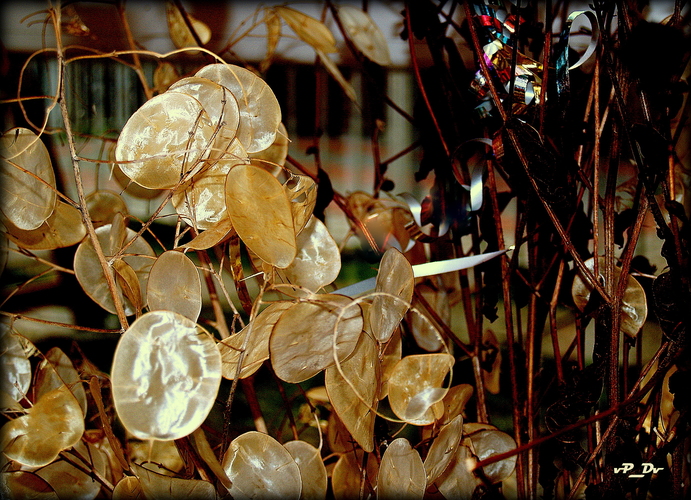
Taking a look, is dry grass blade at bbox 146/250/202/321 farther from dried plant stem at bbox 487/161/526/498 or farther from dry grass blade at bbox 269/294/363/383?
dried plant stem at bbox 487/161/526/498

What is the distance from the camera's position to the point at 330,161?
0.62m

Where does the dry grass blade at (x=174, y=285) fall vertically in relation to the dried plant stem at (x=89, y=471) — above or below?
above

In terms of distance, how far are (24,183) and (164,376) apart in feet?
0.51

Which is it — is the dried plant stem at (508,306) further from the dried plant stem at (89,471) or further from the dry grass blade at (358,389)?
the dried plant stem at (89,471)

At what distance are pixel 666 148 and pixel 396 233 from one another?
25cm

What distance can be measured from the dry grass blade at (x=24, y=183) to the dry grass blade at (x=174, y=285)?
9cm

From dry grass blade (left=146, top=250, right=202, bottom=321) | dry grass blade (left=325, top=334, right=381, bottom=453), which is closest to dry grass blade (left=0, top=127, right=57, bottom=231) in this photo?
dry grass blade (left=146, top=250, right=202, bottom=321)

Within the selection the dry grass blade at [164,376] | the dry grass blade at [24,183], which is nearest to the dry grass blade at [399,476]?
the dry grass blade at [164,376]

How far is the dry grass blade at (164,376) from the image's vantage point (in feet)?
0.70

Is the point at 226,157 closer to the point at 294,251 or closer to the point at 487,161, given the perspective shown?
the point at 294,251

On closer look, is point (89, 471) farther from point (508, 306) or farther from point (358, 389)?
point (508, 306)

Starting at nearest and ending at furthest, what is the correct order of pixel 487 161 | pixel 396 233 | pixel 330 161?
pixel 487 161 < pixel 396 233 < pixel 330 161

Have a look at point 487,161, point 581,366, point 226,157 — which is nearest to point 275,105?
point 226,157

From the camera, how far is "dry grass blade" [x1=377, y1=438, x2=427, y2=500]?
29cm
